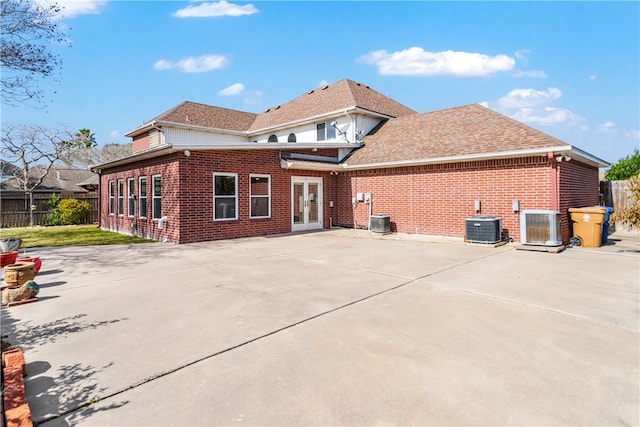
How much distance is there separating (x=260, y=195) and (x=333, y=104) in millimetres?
8137

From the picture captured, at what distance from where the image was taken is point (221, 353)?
3324 mm

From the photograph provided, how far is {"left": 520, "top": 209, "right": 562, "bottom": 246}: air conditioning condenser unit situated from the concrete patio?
2782mm

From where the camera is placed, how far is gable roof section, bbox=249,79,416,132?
59.9 feet

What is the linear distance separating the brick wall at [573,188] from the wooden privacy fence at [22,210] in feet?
83.9

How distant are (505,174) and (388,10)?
24.1ft

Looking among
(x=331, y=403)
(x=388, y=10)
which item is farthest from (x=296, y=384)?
(x=388, y=10)

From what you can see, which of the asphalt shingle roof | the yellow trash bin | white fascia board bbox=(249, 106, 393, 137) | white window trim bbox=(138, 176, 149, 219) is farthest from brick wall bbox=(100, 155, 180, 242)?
the yellow trash bin

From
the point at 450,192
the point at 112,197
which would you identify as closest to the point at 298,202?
the point at 450,192

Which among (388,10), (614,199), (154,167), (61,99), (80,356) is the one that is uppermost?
(388,10)

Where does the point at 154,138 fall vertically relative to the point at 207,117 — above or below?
below

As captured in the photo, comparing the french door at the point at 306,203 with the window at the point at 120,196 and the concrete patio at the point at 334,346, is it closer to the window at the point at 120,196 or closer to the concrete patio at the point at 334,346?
the concrete patio at the point at 334,346

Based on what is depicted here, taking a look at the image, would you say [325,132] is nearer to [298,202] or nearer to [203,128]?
[298,202]

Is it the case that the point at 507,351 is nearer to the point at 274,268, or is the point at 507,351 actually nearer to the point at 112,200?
the point at 274,268

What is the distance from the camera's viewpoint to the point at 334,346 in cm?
344
